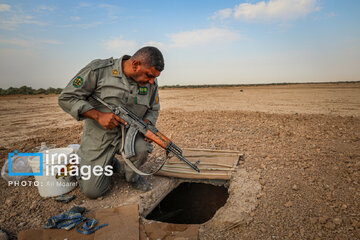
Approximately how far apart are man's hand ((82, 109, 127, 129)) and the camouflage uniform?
7 cm

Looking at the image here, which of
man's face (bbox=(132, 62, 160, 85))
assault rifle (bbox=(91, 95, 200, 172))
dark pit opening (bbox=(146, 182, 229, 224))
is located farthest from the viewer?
dark pit opening (bbox=(146, 182, 229, 224))

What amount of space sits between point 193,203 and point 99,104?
7.89 ft

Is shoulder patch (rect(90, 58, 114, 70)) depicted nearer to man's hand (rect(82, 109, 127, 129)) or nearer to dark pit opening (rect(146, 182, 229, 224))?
man's hand (rect(82, 109, 127, 129))

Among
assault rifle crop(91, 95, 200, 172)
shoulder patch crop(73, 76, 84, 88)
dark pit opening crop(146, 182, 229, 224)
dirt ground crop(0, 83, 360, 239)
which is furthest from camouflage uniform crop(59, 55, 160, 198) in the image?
dark pit opening crop(146, 182, 229, 224)

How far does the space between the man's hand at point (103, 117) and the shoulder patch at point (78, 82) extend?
0.32 meters

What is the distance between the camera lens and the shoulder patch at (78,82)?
2.53 metres

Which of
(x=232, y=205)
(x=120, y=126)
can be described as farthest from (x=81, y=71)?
(x=232, y=205)

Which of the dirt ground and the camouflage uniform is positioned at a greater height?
the camouflage uniform

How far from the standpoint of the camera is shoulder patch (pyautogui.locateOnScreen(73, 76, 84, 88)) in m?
2.53

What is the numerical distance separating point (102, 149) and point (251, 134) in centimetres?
299

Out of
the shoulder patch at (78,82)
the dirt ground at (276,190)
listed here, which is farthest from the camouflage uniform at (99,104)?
the dirt ground at (276,190)

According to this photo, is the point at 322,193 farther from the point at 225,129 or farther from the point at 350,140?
the point at 225,129

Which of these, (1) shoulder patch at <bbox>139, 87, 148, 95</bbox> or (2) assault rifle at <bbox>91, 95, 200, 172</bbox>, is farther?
(1) shoulder patch at <bbox>139, 87, 148, 95</bbox>

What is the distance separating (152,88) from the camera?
9.89 feet
